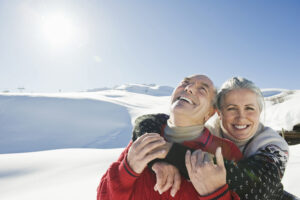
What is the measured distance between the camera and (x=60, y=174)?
364 cm

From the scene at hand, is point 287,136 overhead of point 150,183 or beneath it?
beneath

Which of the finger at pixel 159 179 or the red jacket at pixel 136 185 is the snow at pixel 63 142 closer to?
the red jacket at pixel 136 185

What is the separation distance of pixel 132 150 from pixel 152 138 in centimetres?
15

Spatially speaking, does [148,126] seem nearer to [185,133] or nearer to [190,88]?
[185,133]

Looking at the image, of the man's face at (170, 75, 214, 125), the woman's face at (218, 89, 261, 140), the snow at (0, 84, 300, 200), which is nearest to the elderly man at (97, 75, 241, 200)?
the man's face at (170, 75, 214, 125)

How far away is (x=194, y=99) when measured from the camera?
1.52 m

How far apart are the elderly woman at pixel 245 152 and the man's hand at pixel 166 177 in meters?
0.04

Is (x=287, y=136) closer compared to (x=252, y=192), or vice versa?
(x=252, y=192)

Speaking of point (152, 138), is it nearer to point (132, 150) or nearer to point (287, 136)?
point (132, 150)

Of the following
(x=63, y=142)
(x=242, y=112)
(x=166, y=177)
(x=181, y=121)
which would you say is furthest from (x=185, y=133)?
(x=63, y=142)

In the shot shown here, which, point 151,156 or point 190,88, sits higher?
point 190,88

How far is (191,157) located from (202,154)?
2.5 inches

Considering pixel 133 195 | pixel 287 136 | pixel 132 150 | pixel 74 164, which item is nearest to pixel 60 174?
pixel 74 164

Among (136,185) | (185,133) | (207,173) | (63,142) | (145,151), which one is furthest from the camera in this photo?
(63,142)
